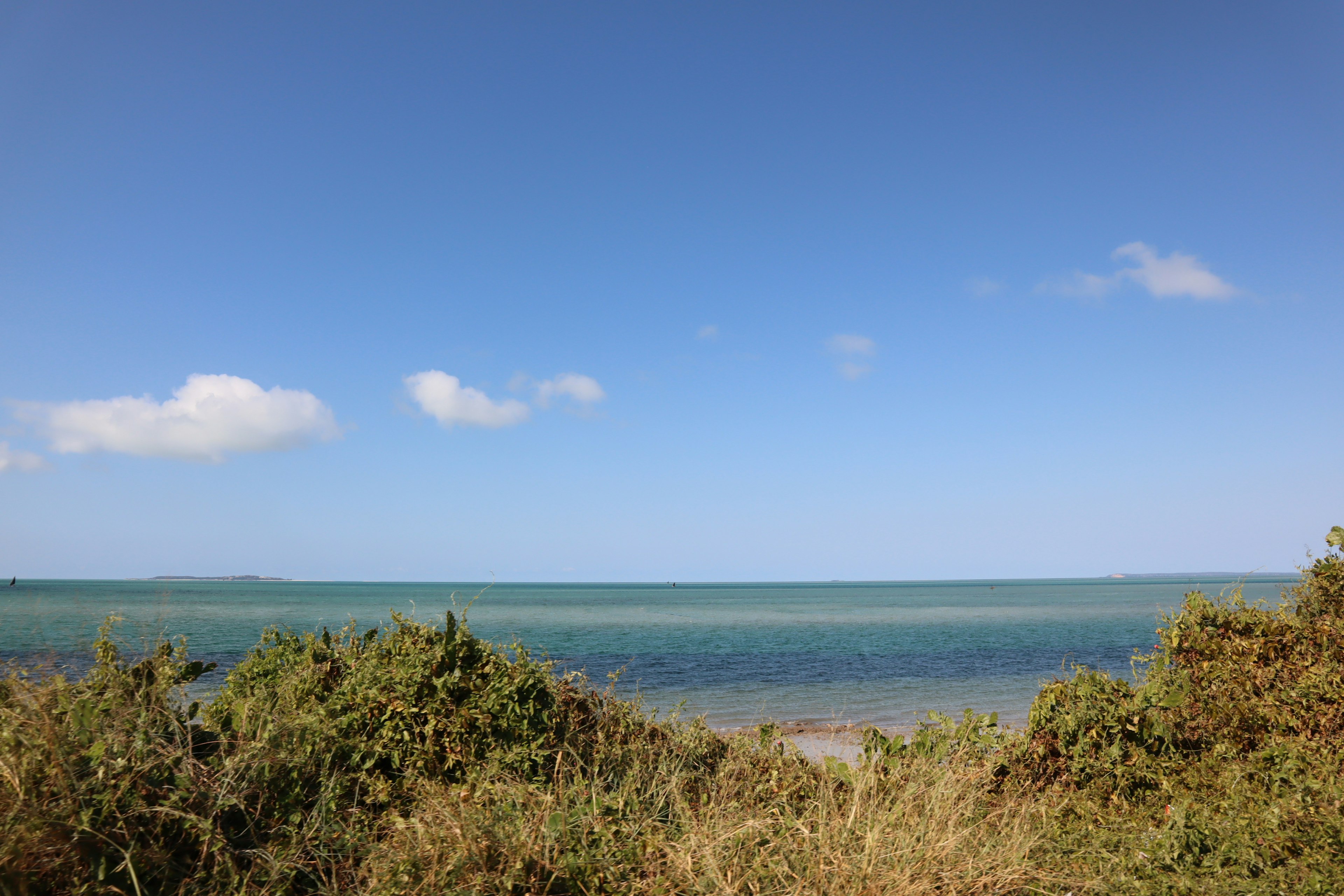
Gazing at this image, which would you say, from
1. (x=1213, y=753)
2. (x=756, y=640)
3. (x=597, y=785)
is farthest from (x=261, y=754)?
(x=756, y=640)

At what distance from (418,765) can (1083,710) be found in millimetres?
6663

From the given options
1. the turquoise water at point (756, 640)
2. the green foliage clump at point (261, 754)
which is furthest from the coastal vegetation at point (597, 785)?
the turquoise water at point (756, 640)

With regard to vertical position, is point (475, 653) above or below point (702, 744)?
above

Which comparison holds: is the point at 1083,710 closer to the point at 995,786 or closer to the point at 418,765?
the point at 995,786

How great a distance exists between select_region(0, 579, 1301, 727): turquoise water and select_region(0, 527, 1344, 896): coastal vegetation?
87 centimetres

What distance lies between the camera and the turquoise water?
852 inches

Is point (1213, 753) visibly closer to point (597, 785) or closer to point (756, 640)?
point (597, 785)

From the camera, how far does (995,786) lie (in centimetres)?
796

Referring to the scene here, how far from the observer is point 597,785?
4.95 meters

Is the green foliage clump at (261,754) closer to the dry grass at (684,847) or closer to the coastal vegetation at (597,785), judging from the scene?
the coastal vegetation at (597,785)

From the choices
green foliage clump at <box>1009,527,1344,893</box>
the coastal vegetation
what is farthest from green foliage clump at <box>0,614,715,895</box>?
green foliage clump at <box>1009,527,1344,893</box>

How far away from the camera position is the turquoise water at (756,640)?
21641mm

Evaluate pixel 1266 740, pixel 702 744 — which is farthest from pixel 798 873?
pixel 1266 740

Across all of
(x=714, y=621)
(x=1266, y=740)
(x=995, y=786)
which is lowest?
(x=714, y=621)
